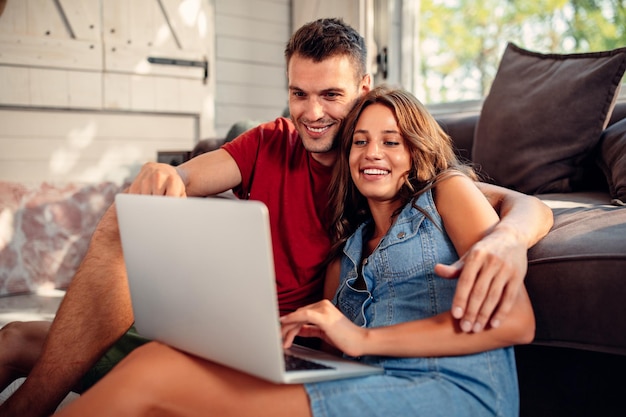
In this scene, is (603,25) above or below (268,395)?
above

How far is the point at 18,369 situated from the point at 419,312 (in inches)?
42.4

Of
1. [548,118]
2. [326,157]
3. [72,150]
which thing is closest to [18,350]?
[326,157]

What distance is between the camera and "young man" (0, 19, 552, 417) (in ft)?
4.56

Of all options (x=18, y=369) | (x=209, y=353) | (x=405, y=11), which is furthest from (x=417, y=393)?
(x=405, y=11)

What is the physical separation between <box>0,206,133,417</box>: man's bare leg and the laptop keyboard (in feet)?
2.07

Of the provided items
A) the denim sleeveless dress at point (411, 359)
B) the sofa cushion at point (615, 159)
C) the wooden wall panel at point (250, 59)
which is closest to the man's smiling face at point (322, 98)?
the denim sleeveless dress at point (411, 359)

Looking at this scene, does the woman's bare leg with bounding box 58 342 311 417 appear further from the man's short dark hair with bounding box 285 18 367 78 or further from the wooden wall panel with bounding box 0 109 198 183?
the wooden wall panel with bounding box 0 109 198 183

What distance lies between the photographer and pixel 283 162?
1.72 metres

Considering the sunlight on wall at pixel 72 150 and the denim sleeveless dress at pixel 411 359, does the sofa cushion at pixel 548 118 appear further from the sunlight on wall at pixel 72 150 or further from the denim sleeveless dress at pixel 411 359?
the sunlight on wall at pixel 72 150

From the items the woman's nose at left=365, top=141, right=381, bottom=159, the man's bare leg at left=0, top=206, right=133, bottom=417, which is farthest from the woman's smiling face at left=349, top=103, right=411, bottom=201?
the man's bare leg at left=0, top=206, right=133, bottom=417

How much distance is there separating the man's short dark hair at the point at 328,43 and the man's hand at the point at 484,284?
79 cm

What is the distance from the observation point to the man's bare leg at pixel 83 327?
1388 millimetres

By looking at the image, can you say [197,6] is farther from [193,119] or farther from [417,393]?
[417,393]

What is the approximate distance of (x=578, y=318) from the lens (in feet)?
3.85
